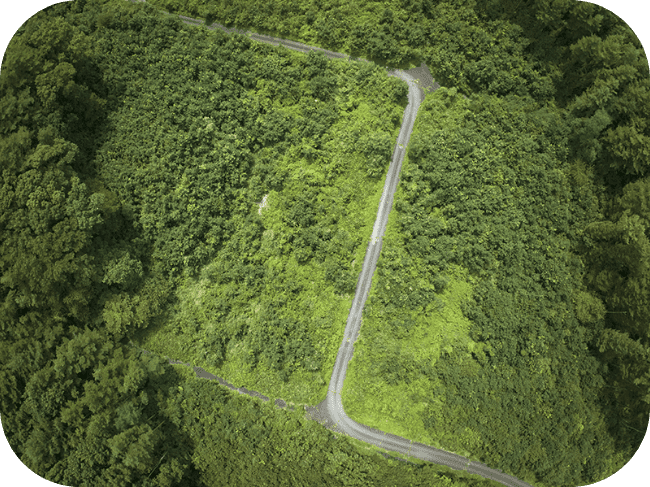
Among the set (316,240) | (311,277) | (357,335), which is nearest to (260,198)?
(316,240)

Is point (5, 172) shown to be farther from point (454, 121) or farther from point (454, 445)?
point (454, 445)

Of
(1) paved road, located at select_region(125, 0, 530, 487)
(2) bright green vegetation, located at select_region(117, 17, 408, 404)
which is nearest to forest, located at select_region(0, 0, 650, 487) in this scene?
(2) bright green vegetation, located at select_region(117, 17, 408, 404)

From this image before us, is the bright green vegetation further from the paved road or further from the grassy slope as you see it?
the paved road

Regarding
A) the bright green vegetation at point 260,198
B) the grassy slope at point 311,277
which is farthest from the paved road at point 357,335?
the bright green vegetation at point 260,198

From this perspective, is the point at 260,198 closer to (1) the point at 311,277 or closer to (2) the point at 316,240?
(2) the point at 316,240

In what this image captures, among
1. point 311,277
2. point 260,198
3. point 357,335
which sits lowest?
point 357,335

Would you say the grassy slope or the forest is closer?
the forest

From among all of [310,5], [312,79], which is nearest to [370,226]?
[312,79]
